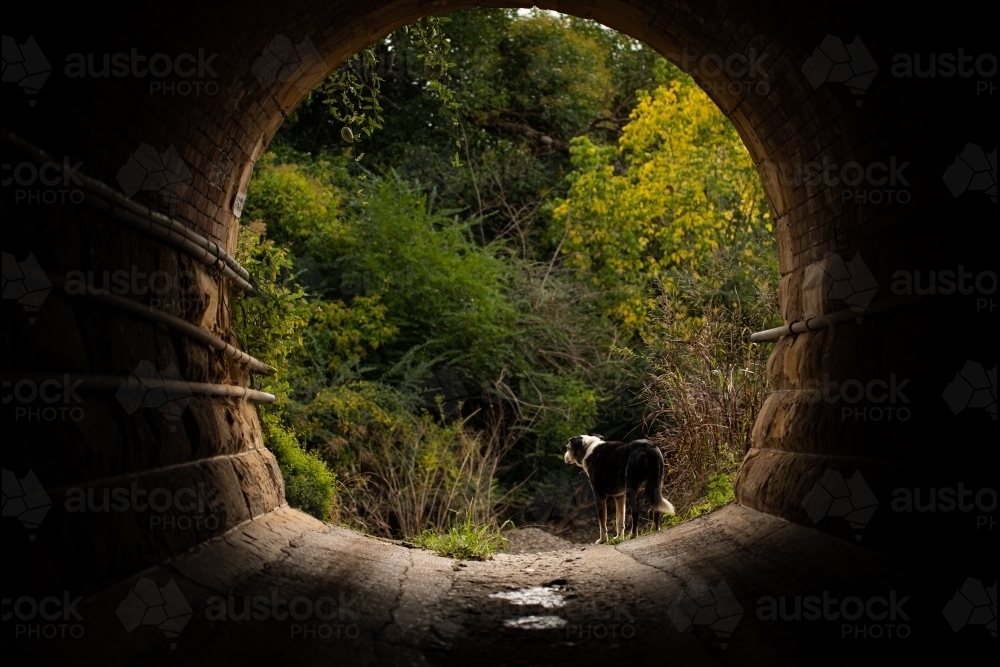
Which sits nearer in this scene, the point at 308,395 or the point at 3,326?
the point at 3,326

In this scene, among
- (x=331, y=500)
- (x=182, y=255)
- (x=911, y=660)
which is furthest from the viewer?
(x=331, y=500)

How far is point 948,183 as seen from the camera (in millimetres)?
4078

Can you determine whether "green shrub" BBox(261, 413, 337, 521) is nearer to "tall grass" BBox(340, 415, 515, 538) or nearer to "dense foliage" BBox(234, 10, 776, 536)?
"dense foliage" BBox(234, 10, 776, 536)

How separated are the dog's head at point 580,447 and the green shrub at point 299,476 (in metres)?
2.77

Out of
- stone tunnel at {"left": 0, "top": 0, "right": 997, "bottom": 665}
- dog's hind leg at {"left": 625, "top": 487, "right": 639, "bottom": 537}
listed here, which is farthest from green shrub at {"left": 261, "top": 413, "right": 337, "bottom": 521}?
dog's hind leg at {"left": 625, "top": 487, "right": 639, "bottom": 537}

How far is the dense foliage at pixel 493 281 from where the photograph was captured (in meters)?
8.75

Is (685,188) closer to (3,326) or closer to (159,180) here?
(159,180)

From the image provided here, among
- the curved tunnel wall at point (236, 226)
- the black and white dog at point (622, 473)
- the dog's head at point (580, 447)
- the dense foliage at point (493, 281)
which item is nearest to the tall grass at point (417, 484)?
the dense foliage at point (493, 281)

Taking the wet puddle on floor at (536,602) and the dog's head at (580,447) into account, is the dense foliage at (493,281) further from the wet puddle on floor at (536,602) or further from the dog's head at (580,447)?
the wet puddle on floor at (536,602)

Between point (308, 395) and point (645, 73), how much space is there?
38.3 ft

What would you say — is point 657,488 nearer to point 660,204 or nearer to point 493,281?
point 493,281

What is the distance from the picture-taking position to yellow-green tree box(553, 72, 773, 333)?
14.1 metres

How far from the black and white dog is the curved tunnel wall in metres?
1.44

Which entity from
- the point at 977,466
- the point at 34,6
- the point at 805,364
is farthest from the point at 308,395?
the point at 977,466
